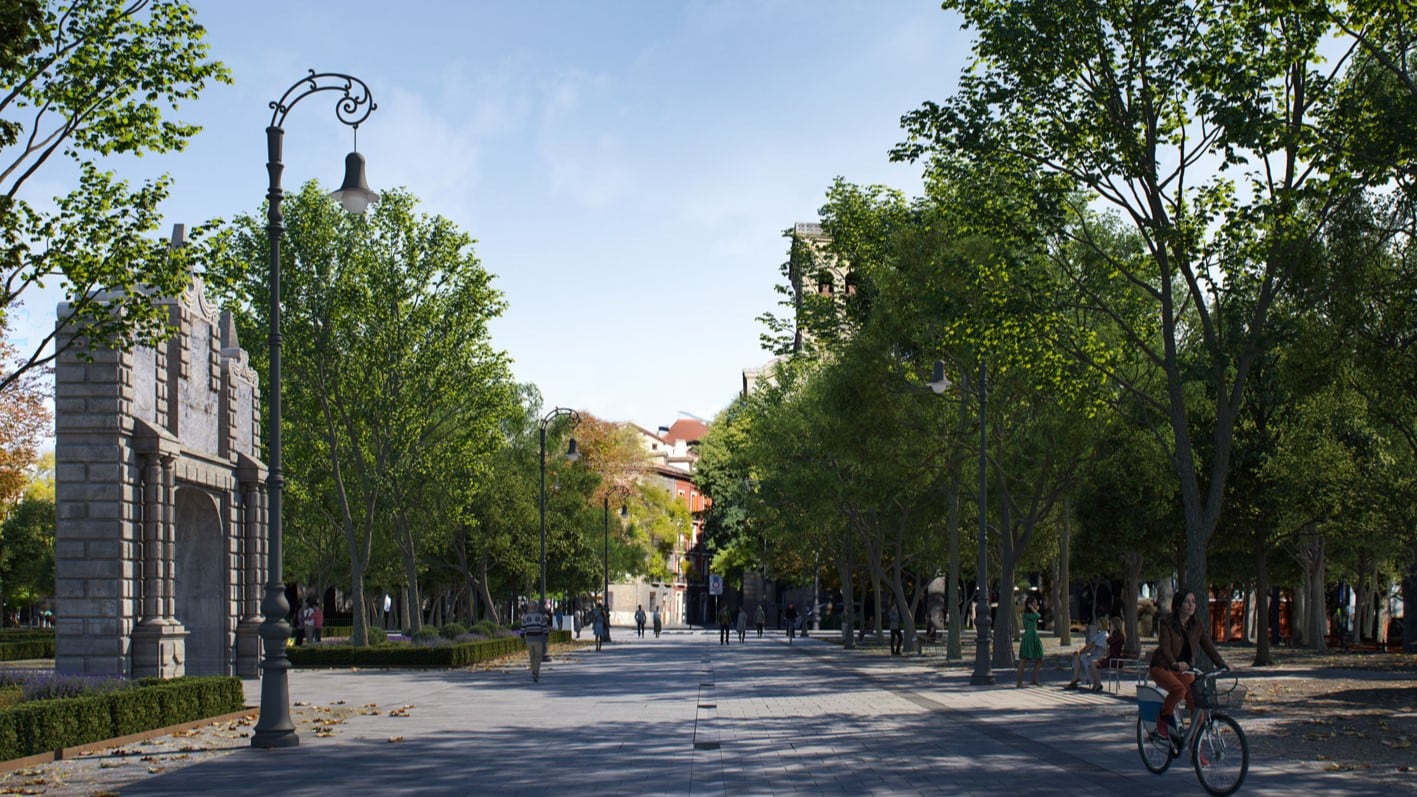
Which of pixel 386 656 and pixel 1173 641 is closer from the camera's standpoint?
pixel 1173 641

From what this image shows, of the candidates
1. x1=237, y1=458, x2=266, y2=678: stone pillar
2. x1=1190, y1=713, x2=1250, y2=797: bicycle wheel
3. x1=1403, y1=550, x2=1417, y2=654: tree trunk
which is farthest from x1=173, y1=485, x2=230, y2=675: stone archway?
x1=1403, y1=550, x2=1417, y2=654: tree trunk

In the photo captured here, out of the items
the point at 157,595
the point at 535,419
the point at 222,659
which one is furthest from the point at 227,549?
the point at 535,419

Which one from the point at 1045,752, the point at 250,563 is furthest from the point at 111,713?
the point at 250,563

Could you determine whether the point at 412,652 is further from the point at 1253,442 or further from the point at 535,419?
the point at 535,419

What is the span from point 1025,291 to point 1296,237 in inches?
285

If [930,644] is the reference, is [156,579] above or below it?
above

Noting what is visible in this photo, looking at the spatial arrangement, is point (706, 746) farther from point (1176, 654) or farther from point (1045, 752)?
point (1176, 654)

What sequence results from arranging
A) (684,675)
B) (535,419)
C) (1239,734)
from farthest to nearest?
(535,419) → (684,675) → (1239,734)

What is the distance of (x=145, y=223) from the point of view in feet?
69.4

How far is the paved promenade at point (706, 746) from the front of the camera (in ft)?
45.1

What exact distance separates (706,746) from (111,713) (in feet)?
24.2

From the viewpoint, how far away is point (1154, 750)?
14.2 m

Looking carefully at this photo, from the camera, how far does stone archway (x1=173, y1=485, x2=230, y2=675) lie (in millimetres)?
32469

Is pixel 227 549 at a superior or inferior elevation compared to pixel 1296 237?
inferior
